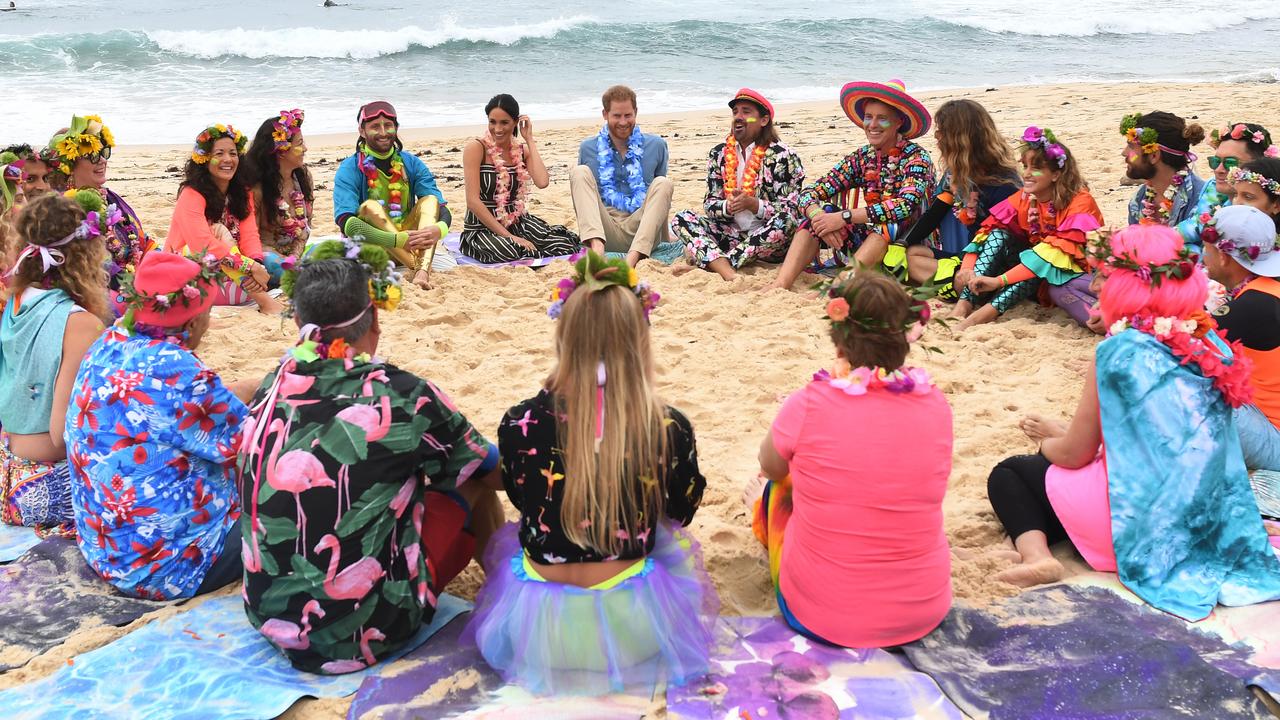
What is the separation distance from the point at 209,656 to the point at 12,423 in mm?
1447

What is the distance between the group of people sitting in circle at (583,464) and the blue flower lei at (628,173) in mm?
3946

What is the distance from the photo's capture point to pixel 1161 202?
19.1 feet

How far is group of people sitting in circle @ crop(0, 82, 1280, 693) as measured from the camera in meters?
2.98

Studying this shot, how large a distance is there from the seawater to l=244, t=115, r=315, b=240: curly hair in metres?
8.04

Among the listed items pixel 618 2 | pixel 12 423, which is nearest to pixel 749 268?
pixel 12 423

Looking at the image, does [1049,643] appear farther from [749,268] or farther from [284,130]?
[284,130]

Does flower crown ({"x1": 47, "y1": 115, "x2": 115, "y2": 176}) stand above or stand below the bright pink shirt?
above

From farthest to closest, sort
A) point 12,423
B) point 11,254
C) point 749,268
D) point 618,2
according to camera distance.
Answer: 1. point 618,2
2. point 749,268
3. point 11,254
4. point 12,423

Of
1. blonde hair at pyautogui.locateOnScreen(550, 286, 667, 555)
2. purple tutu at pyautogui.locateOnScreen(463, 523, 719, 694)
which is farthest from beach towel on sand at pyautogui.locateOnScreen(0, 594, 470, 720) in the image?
blonde hair at pyautogui.locateOnScreen(550, 286, 667, 555)

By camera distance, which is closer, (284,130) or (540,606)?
(540,606)

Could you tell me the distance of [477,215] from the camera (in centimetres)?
763

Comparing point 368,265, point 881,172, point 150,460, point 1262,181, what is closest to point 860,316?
point 368,265

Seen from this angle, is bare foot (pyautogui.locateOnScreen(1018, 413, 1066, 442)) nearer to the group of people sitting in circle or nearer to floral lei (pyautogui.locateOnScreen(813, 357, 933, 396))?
the group of people sitting in circle

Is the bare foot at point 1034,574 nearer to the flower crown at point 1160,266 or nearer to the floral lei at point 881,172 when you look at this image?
the flower crown at point 1160,266
